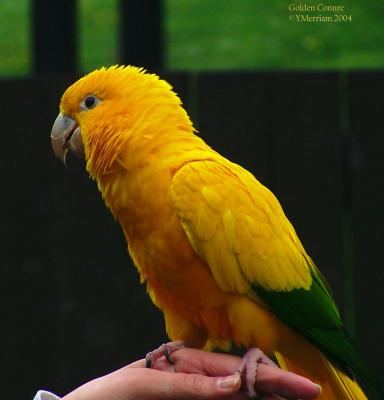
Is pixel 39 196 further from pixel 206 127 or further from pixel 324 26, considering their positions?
pixel 324 26

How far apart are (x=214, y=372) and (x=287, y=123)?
1.88 m

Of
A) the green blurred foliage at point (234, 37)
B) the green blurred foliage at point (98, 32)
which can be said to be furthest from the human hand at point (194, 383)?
the green blurred foliage at point (98, 32)

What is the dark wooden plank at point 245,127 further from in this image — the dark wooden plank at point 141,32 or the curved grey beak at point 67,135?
the curved grey beak at point 67,135

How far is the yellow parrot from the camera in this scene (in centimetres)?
257

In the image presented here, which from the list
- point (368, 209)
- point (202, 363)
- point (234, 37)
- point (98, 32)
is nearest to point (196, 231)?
point (202, 363)

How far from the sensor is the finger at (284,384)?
236 cm

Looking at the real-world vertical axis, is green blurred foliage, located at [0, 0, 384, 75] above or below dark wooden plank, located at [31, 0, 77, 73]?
below

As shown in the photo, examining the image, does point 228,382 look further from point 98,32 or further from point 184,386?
point 98,32

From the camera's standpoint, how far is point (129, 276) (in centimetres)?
437

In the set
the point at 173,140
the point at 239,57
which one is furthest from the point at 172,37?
the point at 173,140

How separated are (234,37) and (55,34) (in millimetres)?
3683

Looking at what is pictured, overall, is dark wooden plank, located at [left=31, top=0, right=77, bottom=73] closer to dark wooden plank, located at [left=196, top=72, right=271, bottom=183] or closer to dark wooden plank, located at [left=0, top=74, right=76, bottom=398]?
dark wooden plank, located at [left=0, top=74, right=76, bottom=398]

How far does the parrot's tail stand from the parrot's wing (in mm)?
49

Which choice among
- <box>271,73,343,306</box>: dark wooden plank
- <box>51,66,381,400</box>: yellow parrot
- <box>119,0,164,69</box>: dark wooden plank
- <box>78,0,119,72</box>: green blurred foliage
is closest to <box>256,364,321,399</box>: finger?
<box>51,66,381,400</box>: yellow parrot
